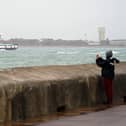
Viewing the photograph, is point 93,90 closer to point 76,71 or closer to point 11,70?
point 76,71

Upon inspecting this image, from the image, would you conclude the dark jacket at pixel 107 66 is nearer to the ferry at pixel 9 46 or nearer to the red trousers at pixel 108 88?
the red trousers at pixel 108 88

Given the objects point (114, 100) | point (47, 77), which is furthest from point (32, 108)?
point (114, 100)

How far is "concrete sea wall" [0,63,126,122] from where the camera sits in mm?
10094

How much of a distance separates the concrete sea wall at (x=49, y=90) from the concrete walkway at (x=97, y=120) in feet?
2.64

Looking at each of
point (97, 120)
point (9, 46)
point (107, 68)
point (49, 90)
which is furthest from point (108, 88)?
point (9, 46)

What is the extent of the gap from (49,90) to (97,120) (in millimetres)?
1731

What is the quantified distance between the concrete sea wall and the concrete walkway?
806 millimetres

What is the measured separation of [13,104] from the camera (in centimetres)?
1008

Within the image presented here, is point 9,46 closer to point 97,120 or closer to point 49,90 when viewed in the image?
point 49,90

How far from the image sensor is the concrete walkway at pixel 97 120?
370 inches

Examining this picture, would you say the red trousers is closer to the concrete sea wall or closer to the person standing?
the person standing

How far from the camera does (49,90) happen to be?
1113 centimetres

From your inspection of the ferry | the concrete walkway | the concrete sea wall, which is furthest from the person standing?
the ferry

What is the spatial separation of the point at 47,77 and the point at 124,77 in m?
2.90
